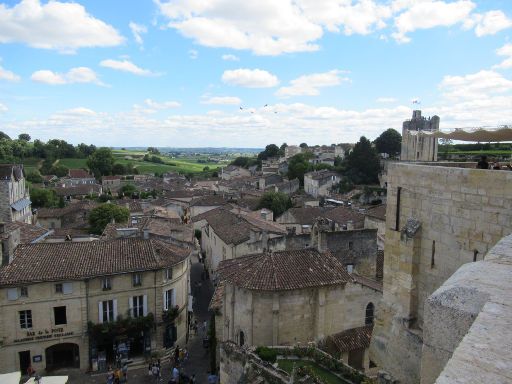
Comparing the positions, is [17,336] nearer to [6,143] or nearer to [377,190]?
[377,190]

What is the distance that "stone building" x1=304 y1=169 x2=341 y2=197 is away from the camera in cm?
8825

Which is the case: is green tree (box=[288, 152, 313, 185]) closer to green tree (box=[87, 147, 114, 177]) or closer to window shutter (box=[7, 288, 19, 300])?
green tree (box=[87, 147, 114, 177])

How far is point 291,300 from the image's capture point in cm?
2181

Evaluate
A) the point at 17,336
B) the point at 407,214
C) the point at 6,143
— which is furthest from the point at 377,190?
the point at 6,143

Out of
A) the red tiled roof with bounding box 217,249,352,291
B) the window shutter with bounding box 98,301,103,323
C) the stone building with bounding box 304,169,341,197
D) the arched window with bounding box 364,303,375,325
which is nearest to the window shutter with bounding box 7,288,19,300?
the window shutter with bounding box 98,301,103,323

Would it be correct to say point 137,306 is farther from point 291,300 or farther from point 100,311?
point 291,300

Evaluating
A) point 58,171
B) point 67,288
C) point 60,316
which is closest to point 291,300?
point 67,288

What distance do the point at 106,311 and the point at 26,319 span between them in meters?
4.42

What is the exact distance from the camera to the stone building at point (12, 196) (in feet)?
178

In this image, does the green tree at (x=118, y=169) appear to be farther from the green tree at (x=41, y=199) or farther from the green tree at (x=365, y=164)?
the green tree at (x=365, y=164)

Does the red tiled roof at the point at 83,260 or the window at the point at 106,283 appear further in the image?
the window at the point at 106,283

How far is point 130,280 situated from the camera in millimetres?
27312

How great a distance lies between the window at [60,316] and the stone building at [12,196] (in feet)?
109

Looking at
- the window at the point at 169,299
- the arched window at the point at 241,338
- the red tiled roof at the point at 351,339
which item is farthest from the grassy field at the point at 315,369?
the window at the point at 169,299
